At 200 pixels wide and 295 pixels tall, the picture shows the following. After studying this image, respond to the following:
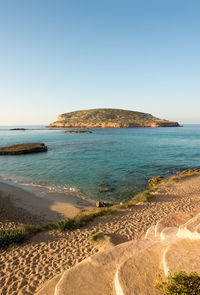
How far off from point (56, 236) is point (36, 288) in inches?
137

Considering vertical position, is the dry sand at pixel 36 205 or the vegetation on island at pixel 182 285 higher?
the vegetation on island at pixel 182 285

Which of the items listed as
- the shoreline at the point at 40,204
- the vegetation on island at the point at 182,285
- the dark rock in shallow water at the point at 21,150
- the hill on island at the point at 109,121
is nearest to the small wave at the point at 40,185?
the shoreline at the point at 40,204

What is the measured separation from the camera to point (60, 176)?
922 inches

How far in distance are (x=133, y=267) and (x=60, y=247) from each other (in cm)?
481

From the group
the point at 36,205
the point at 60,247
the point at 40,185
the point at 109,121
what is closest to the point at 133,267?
the point at 60,247

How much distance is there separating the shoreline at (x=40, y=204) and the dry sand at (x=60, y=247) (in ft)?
10.2

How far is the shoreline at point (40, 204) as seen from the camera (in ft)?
39.8

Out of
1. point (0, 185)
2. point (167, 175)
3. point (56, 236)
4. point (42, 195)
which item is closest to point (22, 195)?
point (42, 195)

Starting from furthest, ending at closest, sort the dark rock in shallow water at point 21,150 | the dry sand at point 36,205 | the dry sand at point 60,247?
the dark rock in shallow water at point 21,150 → the dry sand at point 36,205 → the dry sand at point 60,247

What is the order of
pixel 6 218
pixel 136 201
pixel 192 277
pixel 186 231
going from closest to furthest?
pixel 192 277 → pixel 186 231 → pixel 6 218 → pixel 136 201

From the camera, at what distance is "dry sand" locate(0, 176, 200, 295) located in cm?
611

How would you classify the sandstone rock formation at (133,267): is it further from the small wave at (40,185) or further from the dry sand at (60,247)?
the small wave at (40,185)

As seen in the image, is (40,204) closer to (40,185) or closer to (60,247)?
→ (40,185)

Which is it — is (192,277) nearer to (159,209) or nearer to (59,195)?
(159,209)
